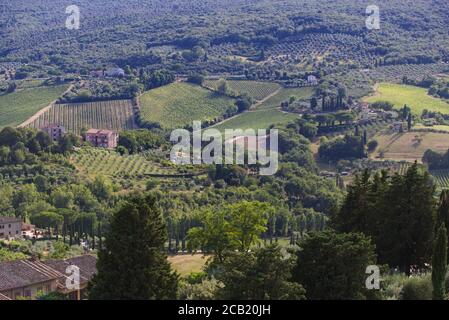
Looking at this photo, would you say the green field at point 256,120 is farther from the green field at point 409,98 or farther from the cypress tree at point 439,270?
the cypress tree at point 439,270

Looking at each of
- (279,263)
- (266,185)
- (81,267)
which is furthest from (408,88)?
(279,263)

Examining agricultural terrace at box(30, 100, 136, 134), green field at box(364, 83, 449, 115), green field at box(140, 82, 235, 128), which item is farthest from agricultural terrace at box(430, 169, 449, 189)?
agricultural terrace at box(30, 100, 136, 134)

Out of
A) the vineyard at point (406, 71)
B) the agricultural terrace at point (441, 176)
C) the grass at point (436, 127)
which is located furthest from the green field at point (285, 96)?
the agricultural terrace at point (441, 176)

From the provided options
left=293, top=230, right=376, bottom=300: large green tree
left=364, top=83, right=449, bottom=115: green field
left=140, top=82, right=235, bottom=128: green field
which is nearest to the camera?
left=293, top=230, right=376, bottom=300: large green tree

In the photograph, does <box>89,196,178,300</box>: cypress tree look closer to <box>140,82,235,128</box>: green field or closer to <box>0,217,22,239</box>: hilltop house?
<box>0,217,22,239</box>: hilltop house

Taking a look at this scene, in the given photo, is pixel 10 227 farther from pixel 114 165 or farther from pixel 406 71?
pixel 406 71

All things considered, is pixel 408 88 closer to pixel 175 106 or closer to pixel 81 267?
pixel 175 106
